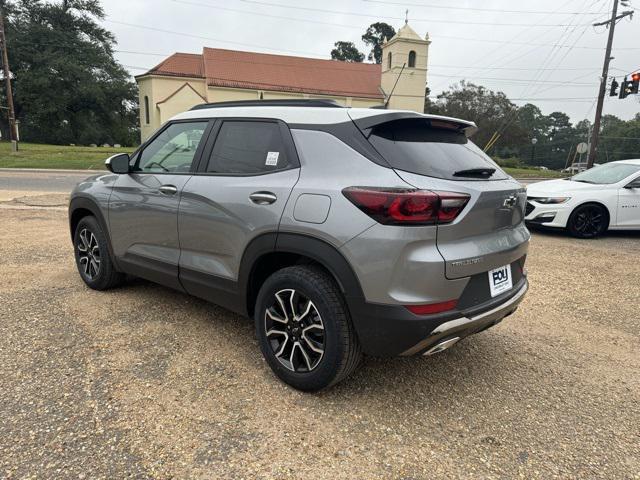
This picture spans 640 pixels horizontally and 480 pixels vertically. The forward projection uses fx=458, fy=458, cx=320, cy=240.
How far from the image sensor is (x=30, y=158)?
26.0 meters

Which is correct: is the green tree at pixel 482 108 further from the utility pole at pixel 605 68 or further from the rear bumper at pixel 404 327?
the rear bumper at pixel 404 327

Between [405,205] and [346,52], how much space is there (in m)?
88.0

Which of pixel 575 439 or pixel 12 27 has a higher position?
pixel 12 27

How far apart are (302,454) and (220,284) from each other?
51.8 inches

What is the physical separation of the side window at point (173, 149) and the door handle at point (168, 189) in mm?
154

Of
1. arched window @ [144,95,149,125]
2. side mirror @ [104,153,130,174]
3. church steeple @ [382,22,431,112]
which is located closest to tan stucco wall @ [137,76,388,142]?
arched window @ [144,95,149,125]

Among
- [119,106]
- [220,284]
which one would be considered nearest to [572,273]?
[220,284]

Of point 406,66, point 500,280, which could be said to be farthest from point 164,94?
point 500,280

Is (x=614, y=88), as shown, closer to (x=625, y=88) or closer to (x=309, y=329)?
(x=625, y=88)

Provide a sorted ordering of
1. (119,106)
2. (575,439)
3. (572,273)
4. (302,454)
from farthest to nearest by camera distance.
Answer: (119,106) → (572,273) → (575,439) → (302,454)

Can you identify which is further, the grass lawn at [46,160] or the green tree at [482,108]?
the green tree at [482,108]

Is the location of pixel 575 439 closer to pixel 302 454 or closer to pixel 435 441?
pixel 435 441

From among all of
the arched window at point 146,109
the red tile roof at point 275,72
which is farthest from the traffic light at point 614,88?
the arched window at point 146,109

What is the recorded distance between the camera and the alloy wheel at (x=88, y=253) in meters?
4.40
